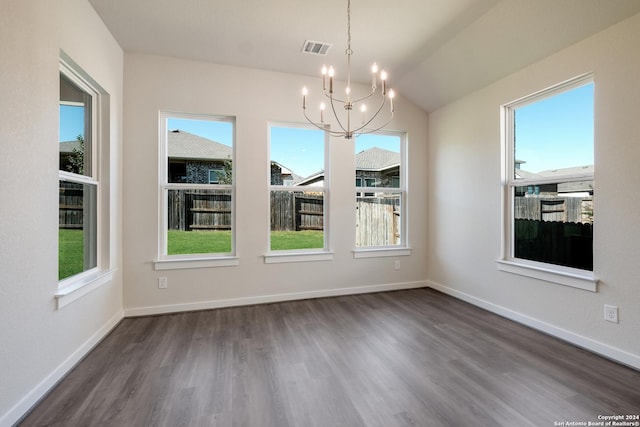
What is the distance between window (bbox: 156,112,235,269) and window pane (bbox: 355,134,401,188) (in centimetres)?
176

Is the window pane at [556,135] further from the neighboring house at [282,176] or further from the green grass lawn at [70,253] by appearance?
the green grass lawn at [70,253]

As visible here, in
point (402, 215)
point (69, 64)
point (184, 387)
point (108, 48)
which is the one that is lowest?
point (184, 387)

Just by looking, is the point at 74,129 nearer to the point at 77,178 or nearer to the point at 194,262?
the point at 77,178

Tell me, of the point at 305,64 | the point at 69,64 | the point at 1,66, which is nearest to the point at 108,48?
the point at 69,64

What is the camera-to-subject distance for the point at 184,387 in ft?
6.38

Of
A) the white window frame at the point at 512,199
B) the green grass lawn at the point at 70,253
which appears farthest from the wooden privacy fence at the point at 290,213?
the white window frame at the point at 512,199

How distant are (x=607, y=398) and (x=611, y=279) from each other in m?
0.97

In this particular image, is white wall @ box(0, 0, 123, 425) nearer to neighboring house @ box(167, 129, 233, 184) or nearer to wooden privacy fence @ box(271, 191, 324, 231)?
neighboring house @ box(167, 129, 233, 184)

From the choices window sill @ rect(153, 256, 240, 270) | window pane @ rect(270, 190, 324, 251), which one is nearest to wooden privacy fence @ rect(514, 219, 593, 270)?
window pane @ rect(270, 190, 324, 251)

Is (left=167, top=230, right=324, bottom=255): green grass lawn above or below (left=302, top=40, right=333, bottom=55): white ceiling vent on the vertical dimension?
below

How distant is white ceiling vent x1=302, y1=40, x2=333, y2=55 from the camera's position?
3.10 meters

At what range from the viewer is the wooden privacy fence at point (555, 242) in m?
2.59

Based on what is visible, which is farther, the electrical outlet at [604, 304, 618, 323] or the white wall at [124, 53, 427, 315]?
the white wall at [124, 53, 427, 315]

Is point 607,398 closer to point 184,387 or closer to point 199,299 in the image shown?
point 184,387
